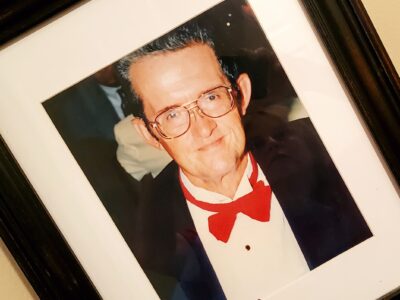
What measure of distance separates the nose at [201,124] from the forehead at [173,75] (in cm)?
3

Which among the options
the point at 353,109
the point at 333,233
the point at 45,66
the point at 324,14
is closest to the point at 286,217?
the point at 333,233

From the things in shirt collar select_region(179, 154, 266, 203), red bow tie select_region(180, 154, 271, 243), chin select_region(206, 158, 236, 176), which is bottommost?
red bow tie select_region(180, 154, 271, 243)

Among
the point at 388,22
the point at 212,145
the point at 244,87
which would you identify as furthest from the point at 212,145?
the point at 388,22

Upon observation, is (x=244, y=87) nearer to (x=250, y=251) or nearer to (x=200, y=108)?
(x=200, y=108)

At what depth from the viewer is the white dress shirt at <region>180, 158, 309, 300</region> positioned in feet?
1.95

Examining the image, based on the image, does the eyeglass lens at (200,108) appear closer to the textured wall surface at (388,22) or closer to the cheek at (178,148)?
the cheek at (178,148)

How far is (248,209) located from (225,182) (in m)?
0.06

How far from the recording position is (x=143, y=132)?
580 mm

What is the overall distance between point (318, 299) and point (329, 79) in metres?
0.34

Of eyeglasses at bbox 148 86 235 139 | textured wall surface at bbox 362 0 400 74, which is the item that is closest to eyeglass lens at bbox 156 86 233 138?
eyeglasses at bbox 148 86 235 139

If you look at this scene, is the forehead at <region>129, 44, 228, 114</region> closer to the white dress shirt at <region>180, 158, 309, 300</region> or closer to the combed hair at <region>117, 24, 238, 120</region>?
the combed hair at <region>117, 24, 238, 120</region>

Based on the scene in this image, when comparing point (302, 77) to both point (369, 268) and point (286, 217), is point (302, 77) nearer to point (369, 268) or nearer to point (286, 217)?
point (286, 217)

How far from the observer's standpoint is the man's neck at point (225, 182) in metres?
0.59

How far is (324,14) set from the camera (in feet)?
1.87
